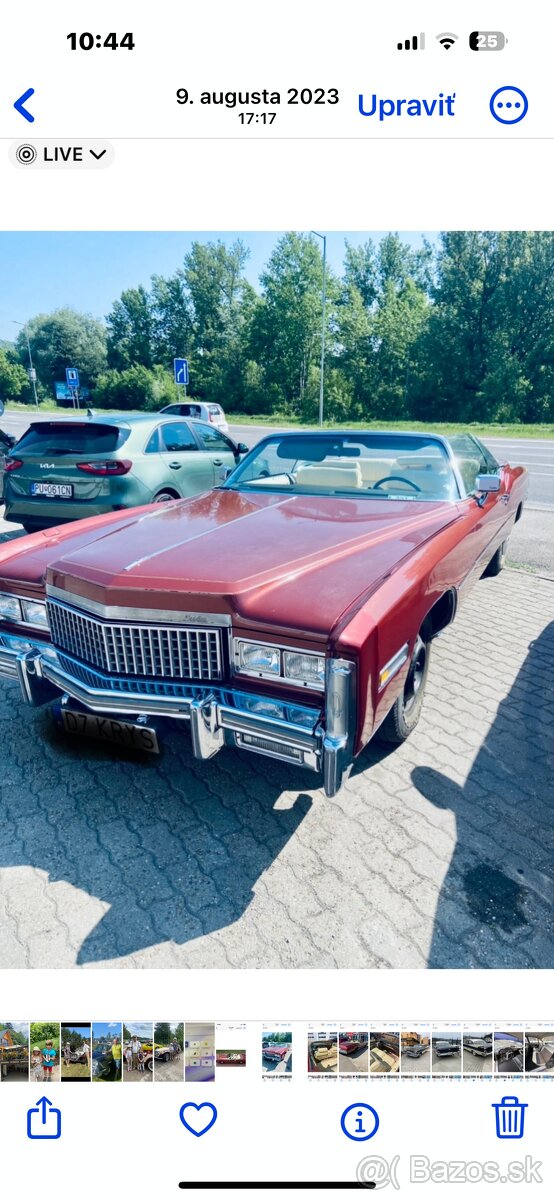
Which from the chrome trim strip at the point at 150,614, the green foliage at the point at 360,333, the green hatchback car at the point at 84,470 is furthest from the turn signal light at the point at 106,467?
the green foliage at the point at 360,333

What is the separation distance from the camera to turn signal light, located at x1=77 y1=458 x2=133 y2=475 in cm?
558

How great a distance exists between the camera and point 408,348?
115 ft

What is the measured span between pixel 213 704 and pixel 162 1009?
0.98 metres

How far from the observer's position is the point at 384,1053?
131 cm

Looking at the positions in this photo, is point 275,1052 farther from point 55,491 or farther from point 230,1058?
point 55,491

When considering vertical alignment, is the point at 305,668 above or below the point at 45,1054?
above

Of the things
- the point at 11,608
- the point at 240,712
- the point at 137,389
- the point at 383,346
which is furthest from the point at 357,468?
the point at 137,389

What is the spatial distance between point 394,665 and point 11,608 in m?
1.83

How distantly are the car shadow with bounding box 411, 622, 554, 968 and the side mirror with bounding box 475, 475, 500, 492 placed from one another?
1.32 metres

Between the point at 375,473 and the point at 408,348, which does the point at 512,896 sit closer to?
the point at 375,473

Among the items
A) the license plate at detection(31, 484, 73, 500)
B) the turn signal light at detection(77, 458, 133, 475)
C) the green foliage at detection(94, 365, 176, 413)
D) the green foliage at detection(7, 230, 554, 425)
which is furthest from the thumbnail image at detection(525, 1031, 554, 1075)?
the green foliage at detection(94, 365, 176, 413)

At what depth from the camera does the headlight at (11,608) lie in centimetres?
280

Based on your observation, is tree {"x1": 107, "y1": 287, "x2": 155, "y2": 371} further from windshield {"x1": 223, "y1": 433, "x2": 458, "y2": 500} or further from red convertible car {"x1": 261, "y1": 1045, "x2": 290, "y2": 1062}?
red convertible car {"x1": 261, "y1": 1045, "x2": 290, "y2": 1062}
